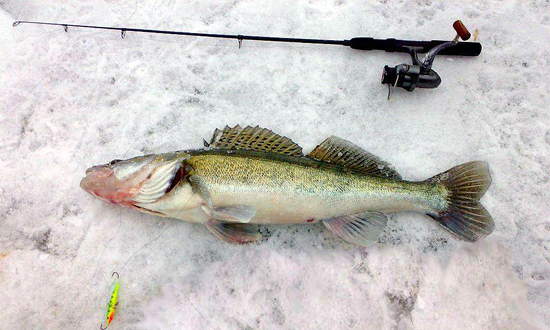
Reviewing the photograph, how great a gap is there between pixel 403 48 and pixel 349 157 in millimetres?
1122

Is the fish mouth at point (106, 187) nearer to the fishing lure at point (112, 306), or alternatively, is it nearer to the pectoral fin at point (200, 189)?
the pectoral fin at point (200, 189)

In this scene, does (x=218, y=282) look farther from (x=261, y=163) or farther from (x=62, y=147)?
(x=62, y=147)

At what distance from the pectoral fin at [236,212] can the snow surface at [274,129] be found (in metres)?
0.34

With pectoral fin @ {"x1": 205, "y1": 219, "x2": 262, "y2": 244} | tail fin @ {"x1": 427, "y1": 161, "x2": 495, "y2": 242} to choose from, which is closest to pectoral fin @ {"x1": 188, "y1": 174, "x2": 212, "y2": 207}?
pectoral fin @ {"x1": 205, "y1": 219, "x2": 262, "y2": 244}

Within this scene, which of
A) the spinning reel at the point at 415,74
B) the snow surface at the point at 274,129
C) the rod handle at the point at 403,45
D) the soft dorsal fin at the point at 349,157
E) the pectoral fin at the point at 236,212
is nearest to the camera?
the pectoral fin at the point at 236,212

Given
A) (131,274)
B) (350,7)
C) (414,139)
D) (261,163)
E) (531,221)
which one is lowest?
(531,221)

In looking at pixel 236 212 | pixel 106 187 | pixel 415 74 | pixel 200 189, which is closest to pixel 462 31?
pixel 415 74

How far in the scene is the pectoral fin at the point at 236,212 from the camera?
238cm

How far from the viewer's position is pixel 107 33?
3254 mm

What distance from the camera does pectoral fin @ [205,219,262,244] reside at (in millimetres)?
2510

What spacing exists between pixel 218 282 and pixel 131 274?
0.62 meters

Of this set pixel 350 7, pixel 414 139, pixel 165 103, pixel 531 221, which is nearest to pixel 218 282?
pixel 165 103

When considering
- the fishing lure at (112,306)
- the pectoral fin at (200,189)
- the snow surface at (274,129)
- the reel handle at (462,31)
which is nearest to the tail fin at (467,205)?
the snow surface at (274,129)

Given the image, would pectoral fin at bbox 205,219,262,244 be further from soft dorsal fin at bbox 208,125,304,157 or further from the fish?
soft dorsal fin at bbox 208,125,304,157
